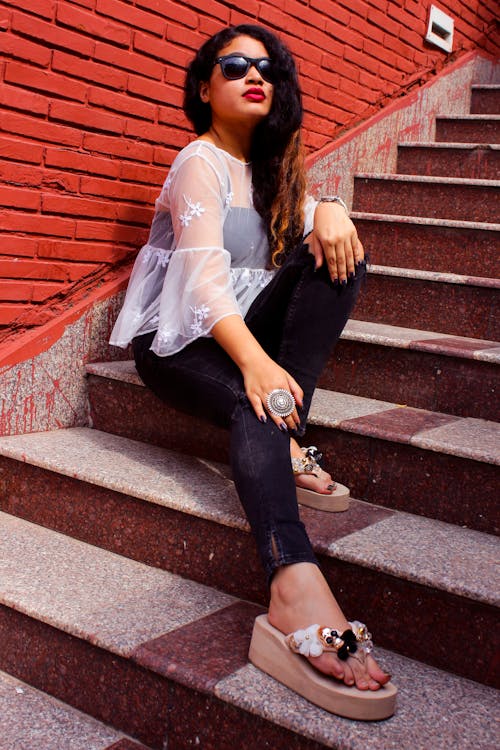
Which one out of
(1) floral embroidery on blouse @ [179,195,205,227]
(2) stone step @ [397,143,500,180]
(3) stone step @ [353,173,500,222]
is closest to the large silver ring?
(1) floral embroidery on blouse @ [179,195,205,227]

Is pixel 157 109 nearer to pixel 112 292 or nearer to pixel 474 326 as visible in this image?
pixel 112 292

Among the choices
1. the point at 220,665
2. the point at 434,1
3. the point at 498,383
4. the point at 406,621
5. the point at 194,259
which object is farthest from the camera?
the point at 434,1

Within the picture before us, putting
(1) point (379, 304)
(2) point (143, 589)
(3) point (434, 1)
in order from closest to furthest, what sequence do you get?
(2) point (143, 589) → (1) point (379, 304) → (3) point (434, 1)

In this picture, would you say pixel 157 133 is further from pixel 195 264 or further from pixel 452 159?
pixel 452 159

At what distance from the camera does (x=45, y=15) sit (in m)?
2.33

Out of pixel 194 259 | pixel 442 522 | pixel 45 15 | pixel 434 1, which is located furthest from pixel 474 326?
pixel 434 1

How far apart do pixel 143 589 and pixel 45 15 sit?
163 centimetres

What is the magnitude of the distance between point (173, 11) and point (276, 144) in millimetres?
749

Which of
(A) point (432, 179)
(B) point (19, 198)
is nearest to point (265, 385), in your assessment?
(B) point (19, 198)

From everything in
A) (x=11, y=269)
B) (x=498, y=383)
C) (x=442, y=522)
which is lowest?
(x=442, y=522)

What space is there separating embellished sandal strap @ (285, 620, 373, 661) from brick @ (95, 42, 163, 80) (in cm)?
186

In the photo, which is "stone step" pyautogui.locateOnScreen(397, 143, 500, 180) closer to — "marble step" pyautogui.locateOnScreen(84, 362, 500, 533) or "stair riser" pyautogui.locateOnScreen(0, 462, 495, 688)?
"marble step" pyautogui.locateOnScreen(84, 362, 500, 533)

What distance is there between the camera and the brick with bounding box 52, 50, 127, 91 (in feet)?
7.85

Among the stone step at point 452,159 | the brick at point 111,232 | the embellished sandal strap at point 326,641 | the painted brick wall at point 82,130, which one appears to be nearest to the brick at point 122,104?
the painted brick wall at point 82,130
